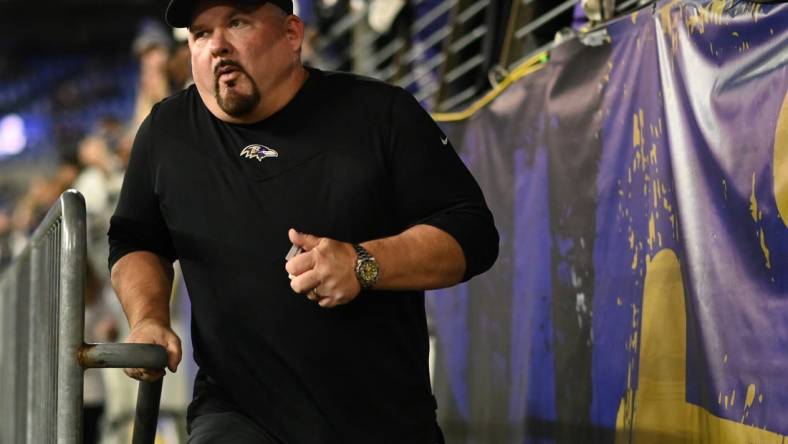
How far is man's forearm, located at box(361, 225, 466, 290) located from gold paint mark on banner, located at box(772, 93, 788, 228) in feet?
2.70

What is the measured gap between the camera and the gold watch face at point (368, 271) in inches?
125

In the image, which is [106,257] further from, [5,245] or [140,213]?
[5,245]

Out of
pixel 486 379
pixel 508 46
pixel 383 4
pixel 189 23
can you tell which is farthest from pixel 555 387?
pixel 383 4

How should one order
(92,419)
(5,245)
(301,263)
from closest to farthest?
1. (301,263)
2. (92,419)
3. (5,245)

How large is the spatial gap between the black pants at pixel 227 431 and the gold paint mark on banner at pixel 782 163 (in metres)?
1.46

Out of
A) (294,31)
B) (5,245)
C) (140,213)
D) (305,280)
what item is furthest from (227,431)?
(5,245)

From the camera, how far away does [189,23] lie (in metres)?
3.67

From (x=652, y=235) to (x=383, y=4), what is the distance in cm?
515

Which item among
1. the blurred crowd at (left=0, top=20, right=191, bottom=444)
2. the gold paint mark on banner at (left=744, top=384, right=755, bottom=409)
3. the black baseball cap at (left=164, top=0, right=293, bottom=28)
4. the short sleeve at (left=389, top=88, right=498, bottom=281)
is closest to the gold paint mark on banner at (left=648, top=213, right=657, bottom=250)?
the short sleeve at (left=389, top=88, right=498, bottom=281)

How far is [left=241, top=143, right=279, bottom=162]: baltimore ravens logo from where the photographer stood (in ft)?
11.7

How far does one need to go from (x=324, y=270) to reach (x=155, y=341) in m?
0.63

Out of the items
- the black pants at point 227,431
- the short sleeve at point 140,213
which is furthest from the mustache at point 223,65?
the black pants at point 227,431

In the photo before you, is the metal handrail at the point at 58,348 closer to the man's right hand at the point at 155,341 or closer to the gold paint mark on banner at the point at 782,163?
the man's right hand at the point at 155,341

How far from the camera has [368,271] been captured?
320 centimetres
